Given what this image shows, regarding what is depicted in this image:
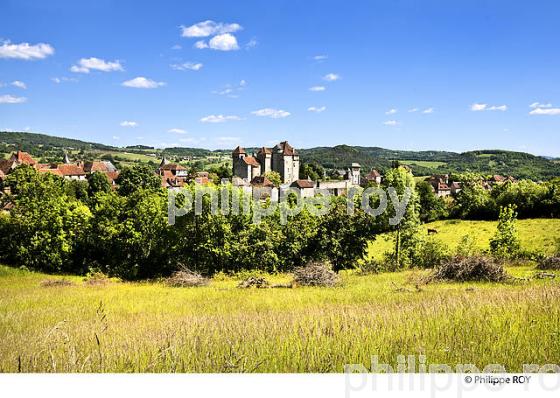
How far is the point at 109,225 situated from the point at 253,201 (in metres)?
6.34

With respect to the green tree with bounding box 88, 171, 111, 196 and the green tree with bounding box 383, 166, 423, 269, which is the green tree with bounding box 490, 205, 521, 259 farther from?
the green tree with bounding box 88, 171, 111, 196

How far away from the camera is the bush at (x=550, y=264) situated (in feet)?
39.2

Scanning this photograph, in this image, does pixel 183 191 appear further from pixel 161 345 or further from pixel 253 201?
pixel 161 345

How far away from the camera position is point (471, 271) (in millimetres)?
10281

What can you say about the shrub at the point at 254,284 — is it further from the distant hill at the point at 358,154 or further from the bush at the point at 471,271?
the bush at the point at 471,271

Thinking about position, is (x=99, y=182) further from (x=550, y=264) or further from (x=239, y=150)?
(x=550, y=264)

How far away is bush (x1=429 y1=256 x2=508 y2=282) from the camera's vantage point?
9859mm

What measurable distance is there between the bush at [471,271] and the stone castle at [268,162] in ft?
16.4

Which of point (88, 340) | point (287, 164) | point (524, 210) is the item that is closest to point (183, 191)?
point (287, 164)

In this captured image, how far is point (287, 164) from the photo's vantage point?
18812mm

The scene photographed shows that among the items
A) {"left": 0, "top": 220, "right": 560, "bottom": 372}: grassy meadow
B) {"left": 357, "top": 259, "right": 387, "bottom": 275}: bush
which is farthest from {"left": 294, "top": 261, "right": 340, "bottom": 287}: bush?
{"left": 0, "top": 220, "right": 560, "bottom": 372}: grassy meadow

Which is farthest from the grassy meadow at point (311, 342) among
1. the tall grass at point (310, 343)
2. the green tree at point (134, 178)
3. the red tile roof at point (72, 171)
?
the red tile roof at point (72, 171)

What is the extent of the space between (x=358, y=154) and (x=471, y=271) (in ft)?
13.2

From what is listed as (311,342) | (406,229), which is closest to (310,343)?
(311,342)
